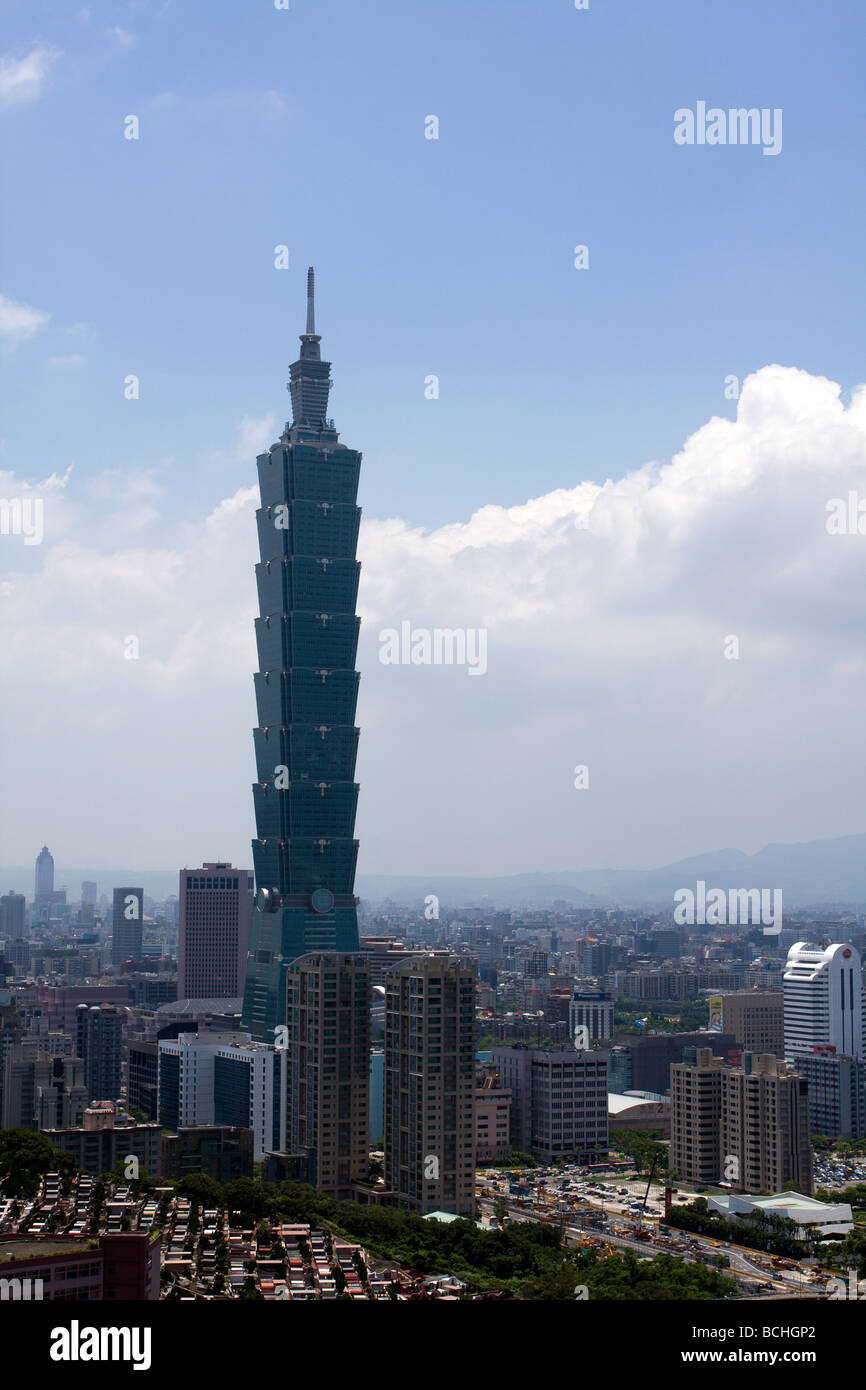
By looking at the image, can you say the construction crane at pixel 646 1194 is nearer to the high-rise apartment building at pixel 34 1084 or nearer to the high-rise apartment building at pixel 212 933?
the high-rise apartment building at pixel 34 1084

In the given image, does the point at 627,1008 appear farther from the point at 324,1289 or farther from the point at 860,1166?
the point at 324,1289

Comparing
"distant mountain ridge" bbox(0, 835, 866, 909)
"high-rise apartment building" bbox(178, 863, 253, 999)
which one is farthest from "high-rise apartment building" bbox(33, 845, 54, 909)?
"high-rise apartment building" bbox(178, 863, 253, 999)

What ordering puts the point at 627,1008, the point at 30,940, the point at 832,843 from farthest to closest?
the point at 832,843
the point at 30,940
the point at 627,1008

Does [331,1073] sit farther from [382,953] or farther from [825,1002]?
[382,953]

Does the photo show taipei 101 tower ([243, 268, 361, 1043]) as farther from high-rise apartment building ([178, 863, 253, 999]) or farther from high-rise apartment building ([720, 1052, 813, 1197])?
high-rise apartment building ([720, 1052, 813, 1197])

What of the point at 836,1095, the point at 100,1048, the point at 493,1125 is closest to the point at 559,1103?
the point at 493,1125

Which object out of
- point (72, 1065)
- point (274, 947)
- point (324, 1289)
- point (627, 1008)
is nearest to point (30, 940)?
point (627, 1008)
